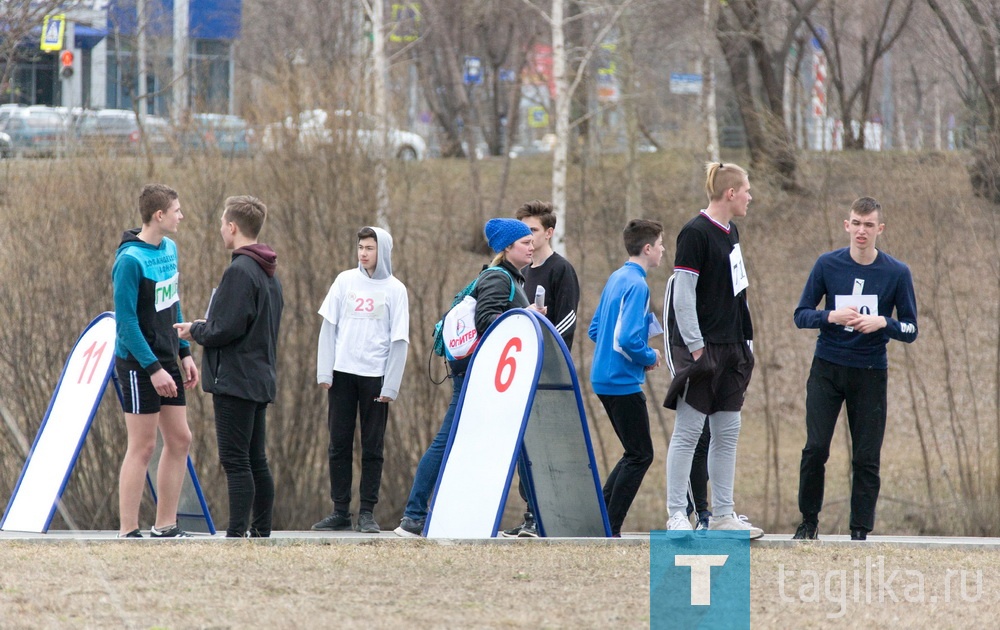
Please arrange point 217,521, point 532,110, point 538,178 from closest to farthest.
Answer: point 217,521 < point 538,178 < point 532,110

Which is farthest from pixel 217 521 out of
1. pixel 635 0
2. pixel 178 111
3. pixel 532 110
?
pixel 532 110

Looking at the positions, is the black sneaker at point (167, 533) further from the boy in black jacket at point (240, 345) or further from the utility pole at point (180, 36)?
the utility pole at point (180, 36)

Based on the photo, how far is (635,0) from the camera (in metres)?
17.2

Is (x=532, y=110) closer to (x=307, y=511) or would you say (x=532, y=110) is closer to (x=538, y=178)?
(x=538, y=178)

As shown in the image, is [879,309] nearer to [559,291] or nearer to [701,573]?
[559,291]

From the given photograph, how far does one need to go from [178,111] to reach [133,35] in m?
14.2

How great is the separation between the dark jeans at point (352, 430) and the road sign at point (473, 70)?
1720 cm

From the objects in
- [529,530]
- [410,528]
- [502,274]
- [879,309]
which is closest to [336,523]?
[410,528]

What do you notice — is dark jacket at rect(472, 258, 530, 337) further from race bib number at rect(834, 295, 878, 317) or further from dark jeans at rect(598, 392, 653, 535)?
race bib number at rect(834, 295, 878, 317)

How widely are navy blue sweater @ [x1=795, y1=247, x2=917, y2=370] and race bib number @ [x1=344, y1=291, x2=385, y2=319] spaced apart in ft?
7.94

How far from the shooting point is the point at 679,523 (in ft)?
18.0

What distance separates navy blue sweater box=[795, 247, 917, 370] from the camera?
6.20 metres

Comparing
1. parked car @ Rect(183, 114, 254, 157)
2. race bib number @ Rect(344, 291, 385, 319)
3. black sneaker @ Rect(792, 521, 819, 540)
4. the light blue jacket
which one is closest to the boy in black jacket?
race bib number @ Rect(344, 291, 385, 319)

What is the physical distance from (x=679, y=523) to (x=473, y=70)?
19823mm
